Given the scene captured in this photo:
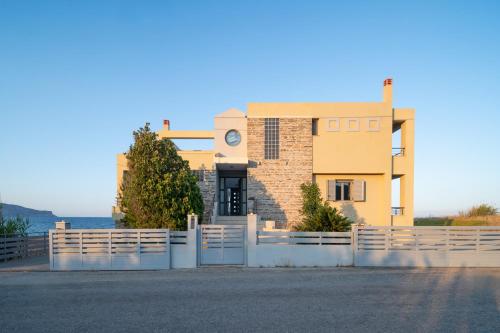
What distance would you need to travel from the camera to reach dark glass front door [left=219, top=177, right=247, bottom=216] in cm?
1964

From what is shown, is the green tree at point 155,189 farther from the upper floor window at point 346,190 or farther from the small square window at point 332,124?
the small square window at point 332,124

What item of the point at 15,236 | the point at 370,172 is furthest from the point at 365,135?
the point at 15,236

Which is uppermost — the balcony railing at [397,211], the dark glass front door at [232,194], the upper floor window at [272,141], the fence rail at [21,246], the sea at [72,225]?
the upper floor window at [272,141]

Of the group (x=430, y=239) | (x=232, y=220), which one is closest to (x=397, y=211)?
(x=430, y=239)

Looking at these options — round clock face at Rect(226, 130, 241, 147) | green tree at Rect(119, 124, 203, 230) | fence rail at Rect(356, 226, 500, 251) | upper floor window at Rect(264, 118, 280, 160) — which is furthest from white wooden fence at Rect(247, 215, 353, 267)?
round clock face at Rect(226, 130, 241, 147)

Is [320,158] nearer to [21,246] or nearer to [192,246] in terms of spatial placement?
[192,246]

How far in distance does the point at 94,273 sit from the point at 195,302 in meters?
5.29

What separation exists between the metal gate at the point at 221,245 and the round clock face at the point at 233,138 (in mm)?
8204

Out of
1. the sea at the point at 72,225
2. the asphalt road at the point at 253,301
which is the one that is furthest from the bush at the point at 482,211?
the sea at the point at 72,225

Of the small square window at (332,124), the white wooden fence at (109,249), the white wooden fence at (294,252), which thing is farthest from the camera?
the small square window at (332,124)

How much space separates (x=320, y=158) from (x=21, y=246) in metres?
15.5

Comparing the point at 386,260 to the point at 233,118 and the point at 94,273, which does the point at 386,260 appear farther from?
the point at 233,118

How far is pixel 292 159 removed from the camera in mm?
18172

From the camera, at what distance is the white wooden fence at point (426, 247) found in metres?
11.1
